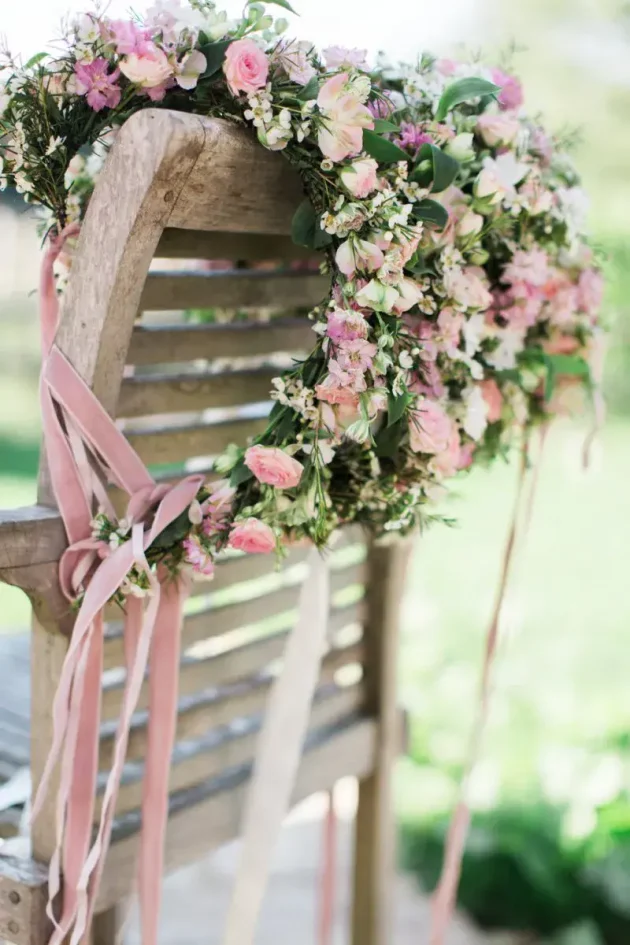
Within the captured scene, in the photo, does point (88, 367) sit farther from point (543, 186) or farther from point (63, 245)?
point (543, 186)

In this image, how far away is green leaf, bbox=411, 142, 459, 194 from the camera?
99 cm

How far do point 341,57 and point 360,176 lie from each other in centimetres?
12

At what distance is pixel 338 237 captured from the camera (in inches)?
38.4

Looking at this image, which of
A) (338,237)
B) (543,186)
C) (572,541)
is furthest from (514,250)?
(572,541)

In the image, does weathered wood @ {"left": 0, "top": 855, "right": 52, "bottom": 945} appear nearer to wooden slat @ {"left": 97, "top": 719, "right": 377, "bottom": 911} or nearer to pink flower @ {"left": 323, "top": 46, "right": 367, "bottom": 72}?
wooden slat @ {"left": 97, "top": 719, "right": 377, "bottom": 911}

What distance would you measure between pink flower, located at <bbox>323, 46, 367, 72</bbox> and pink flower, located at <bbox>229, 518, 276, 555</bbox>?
0.41 m

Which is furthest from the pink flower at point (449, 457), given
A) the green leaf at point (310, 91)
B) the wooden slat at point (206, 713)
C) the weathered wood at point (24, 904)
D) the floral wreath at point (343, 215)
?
the weathered wood at point (24, 904)

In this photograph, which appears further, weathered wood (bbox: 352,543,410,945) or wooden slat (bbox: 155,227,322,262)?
weathered wood (bbox: 352,543,410,945)

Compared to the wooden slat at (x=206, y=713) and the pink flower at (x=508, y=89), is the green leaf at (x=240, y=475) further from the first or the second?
the pink flower at (x=508, y=89)

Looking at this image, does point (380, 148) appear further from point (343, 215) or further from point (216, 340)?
point (216, 340)

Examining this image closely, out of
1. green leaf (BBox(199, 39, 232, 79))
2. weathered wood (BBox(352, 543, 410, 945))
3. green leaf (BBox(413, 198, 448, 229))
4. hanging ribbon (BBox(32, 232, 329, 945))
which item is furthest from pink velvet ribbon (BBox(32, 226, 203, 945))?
weathered wood (BBox(352, 543, 410, 945))

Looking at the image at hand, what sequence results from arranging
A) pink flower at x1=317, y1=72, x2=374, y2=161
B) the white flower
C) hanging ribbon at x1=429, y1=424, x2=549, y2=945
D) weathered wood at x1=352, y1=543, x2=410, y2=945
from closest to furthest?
pink flower at x1=317, y1=72, x2=374, y2=161 → the white flower → hanging ribbon at x1=429, y1=424, x2=549, y2=945 → weathered wood at x1=352, y1=543, x2=410, y2=945

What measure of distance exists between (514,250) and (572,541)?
10.8 feet

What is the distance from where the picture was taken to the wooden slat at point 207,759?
1.25m
